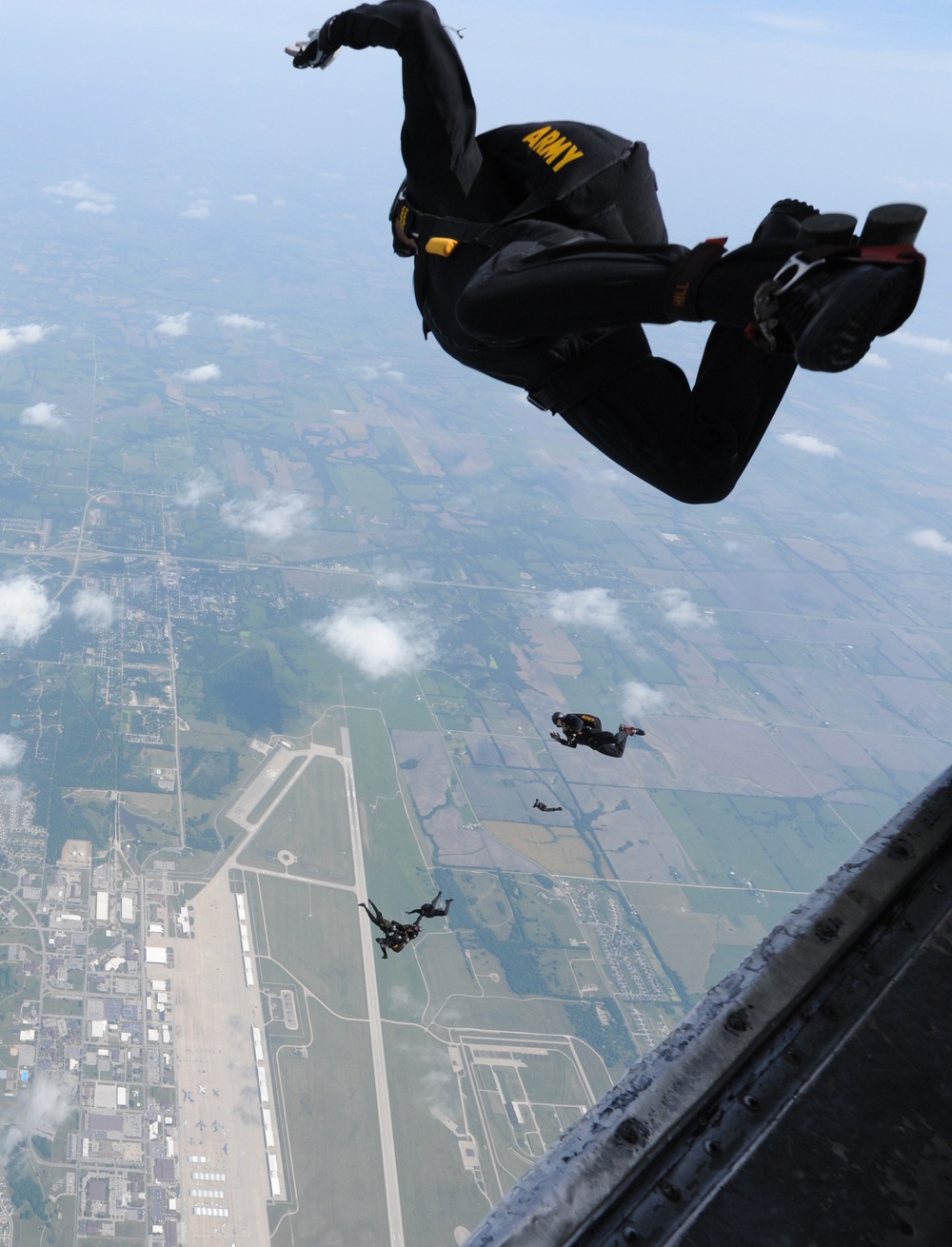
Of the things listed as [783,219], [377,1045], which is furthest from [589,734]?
[377,1045]

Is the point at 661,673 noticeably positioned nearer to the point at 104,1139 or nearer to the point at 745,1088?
the point at 104,1139

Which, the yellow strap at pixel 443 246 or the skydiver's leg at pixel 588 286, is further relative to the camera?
the yellow strap at pixel 443 246

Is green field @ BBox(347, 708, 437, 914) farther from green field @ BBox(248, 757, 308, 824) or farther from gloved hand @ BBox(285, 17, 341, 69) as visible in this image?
gloved hand @ BBox(285, 17, 341, 69)

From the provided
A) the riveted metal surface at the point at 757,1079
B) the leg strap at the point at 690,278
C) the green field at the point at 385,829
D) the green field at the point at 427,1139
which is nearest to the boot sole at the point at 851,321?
the leg strap at the point at 690,278

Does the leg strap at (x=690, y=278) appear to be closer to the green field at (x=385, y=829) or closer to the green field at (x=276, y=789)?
the green field at (x=385, y=829)

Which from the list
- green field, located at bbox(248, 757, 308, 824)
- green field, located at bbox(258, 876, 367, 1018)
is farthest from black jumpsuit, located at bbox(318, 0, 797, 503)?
green field, located at bbox(248, 757, 308, 824)

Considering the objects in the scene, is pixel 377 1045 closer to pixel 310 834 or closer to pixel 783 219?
pixel 310 834

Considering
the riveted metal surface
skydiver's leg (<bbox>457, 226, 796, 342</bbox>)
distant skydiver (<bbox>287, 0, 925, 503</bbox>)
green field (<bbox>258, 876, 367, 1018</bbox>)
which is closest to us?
the riveted metal surface
